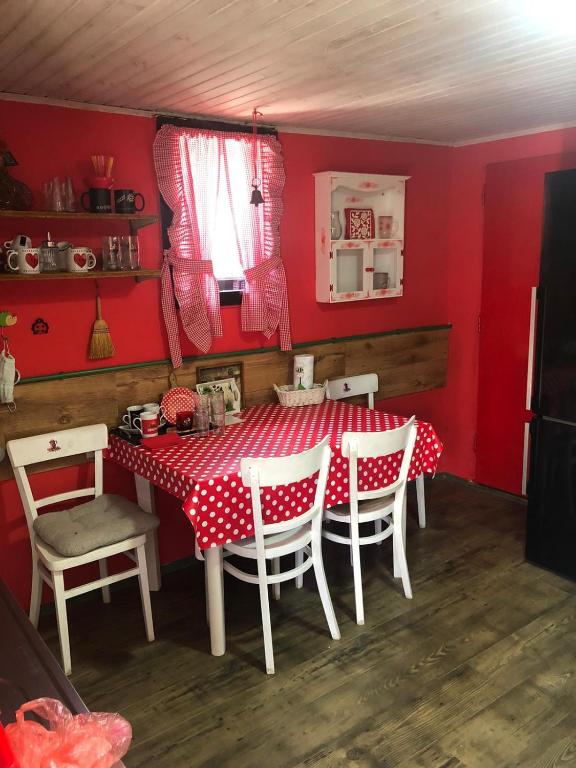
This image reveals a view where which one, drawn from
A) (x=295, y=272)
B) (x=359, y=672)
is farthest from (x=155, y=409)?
(x=359, y=672)

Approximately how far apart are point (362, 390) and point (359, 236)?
0.93m

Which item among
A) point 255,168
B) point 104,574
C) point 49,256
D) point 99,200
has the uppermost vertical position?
point 255,168

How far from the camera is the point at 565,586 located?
10.1 ft

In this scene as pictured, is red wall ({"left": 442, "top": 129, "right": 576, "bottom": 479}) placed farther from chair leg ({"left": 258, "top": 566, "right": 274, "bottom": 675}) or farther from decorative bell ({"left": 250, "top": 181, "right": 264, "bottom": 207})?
chair leg ({"left": 258, "top": 566, "right": 274, "bottom": 675})

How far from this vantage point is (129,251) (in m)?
2.91

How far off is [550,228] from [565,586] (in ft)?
5.60

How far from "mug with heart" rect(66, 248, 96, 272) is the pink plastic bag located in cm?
204

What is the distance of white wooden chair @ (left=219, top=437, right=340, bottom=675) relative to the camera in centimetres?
237

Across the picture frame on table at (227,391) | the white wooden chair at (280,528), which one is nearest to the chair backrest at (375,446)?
the white wooden chair at (280,528)

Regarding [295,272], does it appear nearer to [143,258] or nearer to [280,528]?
A: [143,258]

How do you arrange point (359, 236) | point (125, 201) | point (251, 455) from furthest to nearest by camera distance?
1. point (359, 236)
2. point (125, 201)
3. point (251, 455)

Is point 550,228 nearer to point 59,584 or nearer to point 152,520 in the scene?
point 152,520

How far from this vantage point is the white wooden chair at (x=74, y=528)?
253 cm

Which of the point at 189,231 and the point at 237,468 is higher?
the point at 189,231
